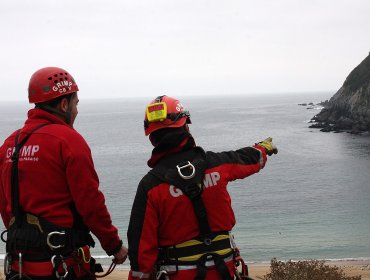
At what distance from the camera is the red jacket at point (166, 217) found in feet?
11.4

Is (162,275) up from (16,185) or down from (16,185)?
down

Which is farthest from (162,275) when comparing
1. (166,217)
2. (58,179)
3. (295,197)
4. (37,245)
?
(295,197)

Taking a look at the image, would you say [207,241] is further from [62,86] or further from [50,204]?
[62,86]

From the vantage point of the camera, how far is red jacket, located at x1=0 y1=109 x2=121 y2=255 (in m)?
3.65

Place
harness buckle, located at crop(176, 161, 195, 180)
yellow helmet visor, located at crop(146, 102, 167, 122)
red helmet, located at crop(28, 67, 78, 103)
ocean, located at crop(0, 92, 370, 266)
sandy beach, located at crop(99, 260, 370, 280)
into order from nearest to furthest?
harness buckle, located at crop(176, 161, 195, 180), yellow helmet visor, located at crop(146, 102, 167, 122), red helmet, located at crop(28, 67, 78, 103), sandy beach, located at crop(99, 260, 370, 280), ocean, located at crop(0, 92, 370, 266)

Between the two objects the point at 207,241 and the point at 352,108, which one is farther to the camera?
the point at 352,108

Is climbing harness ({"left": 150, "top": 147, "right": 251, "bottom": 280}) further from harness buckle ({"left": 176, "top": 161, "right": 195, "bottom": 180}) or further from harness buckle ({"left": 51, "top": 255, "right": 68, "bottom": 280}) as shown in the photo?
harness buckle ({"left": 51, "top": 255, "right": 68, "bottom": 280})

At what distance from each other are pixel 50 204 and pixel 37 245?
13.1 inches

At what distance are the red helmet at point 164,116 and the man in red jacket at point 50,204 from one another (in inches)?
22.6

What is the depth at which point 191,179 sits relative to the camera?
3.48 metres

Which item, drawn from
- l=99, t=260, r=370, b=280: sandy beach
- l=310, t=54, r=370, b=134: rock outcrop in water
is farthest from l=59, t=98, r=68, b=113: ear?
l=310, t=54, r=370, b=134: rock outcrop in water

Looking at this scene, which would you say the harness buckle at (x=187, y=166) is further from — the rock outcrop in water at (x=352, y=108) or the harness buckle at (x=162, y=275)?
the rock outcrop in water at (x=352, y=108)

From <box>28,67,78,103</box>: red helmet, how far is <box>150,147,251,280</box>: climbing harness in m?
1.11

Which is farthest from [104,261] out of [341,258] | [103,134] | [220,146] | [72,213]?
[103,134]
